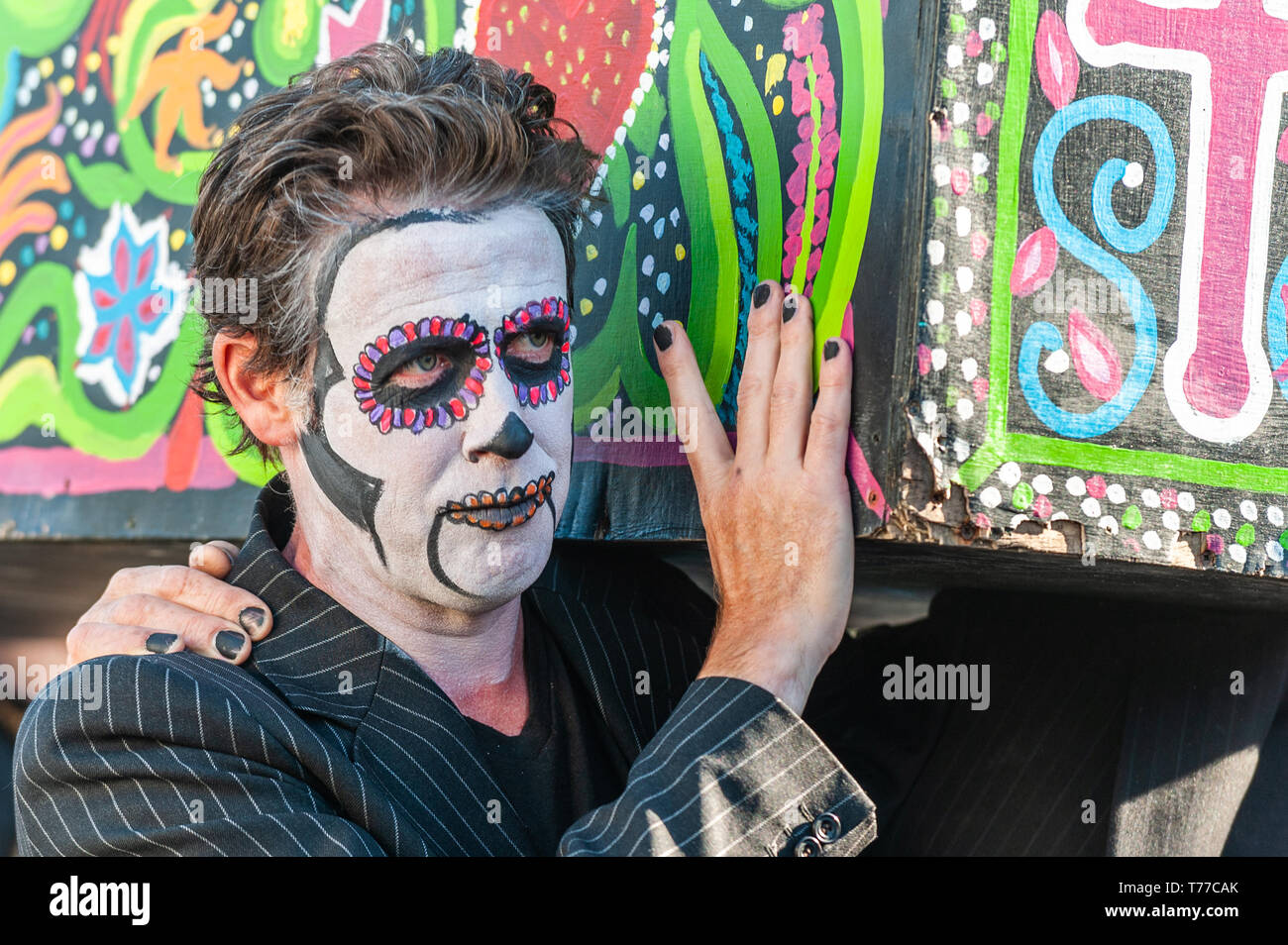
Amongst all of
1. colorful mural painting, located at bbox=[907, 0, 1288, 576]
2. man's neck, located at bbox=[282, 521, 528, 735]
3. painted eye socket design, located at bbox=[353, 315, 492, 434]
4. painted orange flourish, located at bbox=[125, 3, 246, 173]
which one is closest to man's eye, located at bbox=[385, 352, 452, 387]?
painted eye socket design, located at bbox=[353, 315, 492, 434]

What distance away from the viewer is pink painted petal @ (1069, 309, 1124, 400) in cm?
171

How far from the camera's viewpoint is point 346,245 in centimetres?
181

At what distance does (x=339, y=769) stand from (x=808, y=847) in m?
0.60

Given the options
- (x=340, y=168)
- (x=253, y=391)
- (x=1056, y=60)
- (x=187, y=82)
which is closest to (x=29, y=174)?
(x=187, y=82)

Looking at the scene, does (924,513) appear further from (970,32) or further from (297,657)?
(297,657)

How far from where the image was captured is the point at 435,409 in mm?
1812

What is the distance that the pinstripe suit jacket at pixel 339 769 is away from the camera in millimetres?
1653

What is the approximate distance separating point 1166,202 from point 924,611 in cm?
139

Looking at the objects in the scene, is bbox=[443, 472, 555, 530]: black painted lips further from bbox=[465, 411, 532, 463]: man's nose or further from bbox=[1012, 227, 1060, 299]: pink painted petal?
bbox=[1012, 227, 1060, 299]: pink painted petal

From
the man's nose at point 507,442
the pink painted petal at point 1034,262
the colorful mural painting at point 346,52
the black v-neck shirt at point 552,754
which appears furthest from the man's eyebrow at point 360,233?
the pink painted petal at point 1034,262

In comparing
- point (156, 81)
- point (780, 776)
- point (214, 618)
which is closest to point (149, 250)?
point (156, 81)

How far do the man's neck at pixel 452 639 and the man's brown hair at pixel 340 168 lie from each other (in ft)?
1.01

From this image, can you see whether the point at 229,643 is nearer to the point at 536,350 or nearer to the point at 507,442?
the point at 507,442

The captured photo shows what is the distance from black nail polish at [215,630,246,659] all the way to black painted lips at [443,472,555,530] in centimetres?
35
